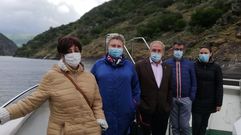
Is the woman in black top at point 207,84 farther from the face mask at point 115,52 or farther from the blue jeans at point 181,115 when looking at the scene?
the face mask at point 115,52

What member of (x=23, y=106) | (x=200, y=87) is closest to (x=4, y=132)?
(x=23, y=106)

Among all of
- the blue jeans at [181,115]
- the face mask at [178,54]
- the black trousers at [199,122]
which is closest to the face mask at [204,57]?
the face mask at [178,54]

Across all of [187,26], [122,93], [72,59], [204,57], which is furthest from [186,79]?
[187,26]

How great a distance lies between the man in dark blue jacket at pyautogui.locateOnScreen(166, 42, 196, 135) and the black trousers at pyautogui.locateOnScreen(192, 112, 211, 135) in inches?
11.0

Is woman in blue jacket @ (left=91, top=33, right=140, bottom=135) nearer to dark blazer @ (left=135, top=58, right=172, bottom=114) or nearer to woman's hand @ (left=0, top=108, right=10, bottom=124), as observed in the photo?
dark blazer @ (left=135, top=58, right=172, bottom=114)

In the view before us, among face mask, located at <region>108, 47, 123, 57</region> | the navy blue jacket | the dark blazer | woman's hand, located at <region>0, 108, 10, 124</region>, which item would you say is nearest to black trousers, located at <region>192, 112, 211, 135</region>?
the navy blue jacket

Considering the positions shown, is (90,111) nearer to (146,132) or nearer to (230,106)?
(146,132)

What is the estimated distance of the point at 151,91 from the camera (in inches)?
188

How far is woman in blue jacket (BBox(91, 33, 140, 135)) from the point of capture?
4.29 metres

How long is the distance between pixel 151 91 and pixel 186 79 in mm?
716

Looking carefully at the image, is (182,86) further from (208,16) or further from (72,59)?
(208,16)

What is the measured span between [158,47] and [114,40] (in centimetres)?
70

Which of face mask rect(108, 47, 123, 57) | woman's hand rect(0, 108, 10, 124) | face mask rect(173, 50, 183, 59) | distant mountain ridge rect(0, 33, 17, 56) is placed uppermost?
face mask rect(108, 47, 123, 57)

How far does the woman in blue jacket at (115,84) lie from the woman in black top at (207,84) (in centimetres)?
141
